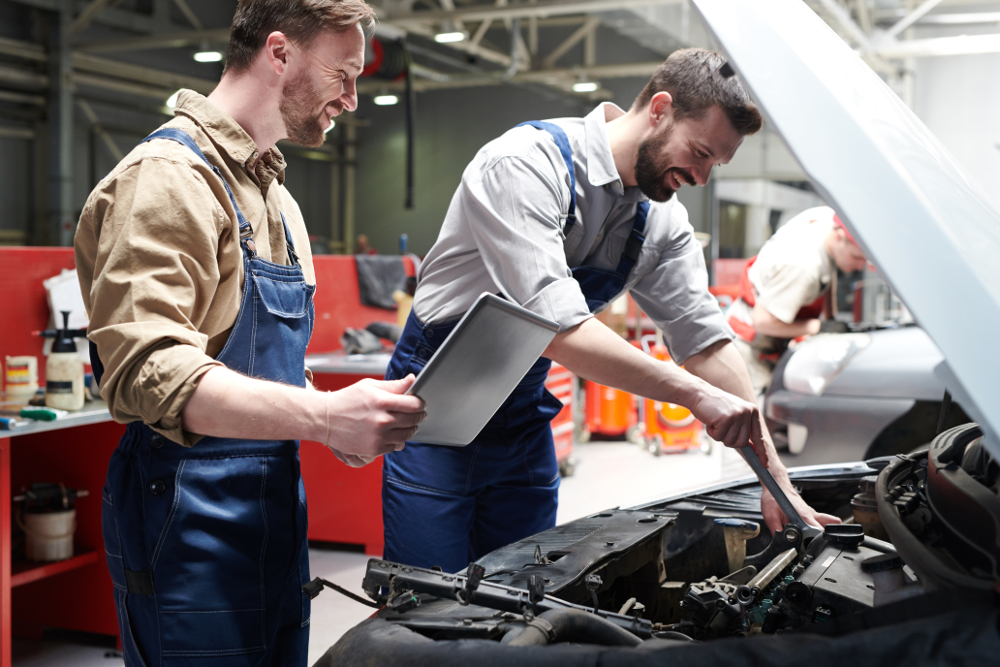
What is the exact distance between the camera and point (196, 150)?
1.10m

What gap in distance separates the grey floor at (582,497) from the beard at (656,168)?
631 millimetres

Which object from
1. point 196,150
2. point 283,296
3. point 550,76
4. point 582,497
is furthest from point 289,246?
point 550,76

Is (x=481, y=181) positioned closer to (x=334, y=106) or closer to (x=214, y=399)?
(x=334, y=106)

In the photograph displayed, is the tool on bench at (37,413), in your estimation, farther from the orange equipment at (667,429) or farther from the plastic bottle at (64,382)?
the orange equipment at (667,429)

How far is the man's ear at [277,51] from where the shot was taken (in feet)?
3.76

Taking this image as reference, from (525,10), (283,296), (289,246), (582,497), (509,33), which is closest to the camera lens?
(283,296)

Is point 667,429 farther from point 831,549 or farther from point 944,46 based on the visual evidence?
point 944,46

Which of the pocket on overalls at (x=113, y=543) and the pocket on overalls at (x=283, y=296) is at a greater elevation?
the pocket on overalls at (x=283, y=296)

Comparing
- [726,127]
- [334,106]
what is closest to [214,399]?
[334,106]

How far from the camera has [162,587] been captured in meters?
1.12

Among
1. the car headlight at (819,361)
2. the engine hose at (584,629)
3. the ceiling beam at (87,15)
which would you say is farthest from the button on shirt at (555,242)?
the ceiling beam at (87,15)

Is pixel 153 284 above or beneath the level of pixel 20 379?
above

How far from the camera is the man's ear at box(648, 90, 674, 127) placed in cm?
153

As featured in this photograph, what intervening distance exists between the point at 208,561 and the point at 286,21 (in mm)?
768
